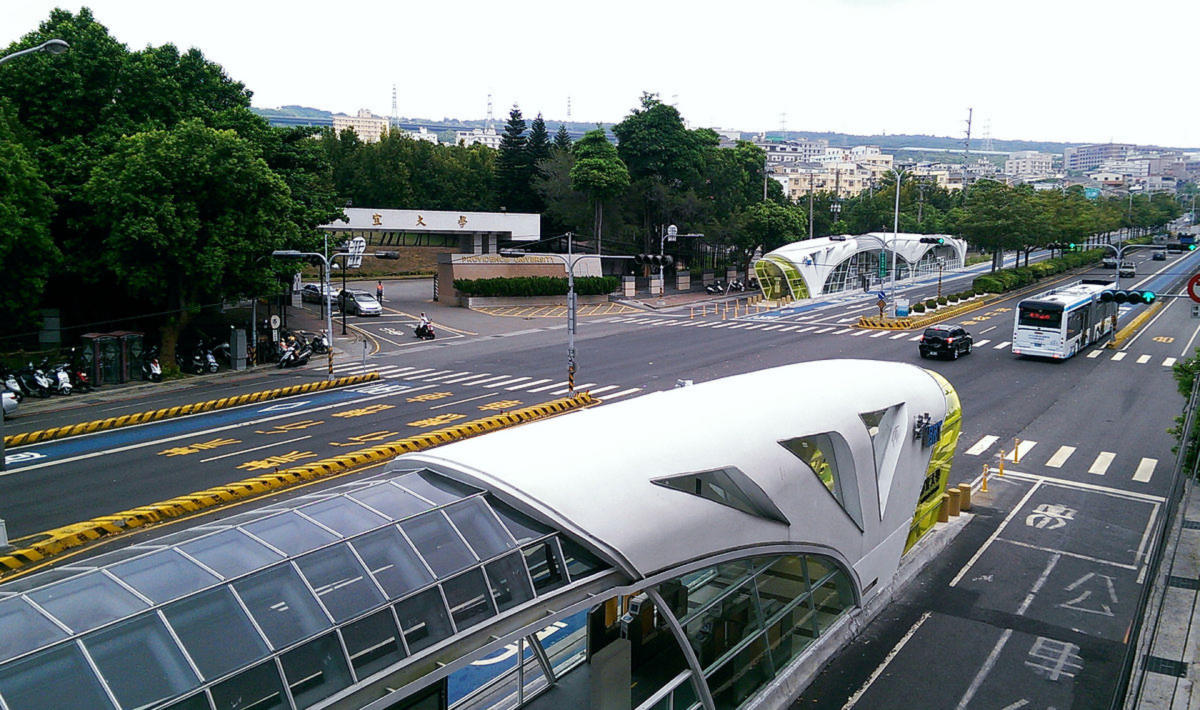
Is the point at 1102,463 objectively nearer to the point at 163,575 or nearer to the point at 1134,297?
the point at 1134,297

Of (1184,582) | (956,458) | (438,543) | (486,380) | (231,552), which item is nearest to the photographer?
(231,552)

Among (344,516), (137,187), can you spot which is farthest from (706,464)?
(137,187)

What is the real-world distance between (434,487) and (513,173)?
2967 inches

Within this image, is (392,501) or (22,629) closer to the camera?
(22,629)

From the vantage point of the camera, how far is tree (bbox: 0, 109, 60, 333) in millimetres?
29141

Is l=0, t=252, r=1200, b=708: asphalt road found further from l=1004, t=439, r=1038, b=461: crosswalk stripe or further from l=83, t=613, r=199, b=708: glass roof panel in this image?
l=83, t=613, r=199, b=708: glass roof panel

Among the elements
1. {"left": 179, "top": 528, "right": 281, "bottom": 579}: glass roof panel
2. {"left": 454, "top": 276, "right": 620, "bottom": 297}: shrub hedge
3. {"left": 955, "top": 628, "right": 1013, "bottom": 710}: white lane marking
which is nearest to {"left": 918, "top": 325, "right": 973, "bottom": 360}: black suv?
{"left": 454, "top": 276, "right": 620, "bottom": 297}: shrub hedge

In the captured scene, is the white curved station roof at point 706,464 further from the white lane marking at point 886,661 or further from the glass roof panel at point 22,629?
the glass roof panel at point 22,629

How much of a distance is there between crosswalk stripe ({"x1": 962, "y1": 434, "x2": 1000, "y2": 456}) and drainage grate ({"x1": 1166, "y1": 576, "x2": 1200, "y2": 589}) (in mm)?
9236

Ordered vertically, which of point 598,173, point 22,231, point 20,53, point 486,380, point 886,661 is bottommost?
point 486,380

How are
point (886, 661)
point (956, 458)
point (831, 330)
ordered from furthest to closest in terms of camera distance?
point (831, 330) < point (956, 458) < point (886, 661)

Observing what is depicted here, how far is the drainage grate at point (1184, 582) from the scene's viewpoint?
1538 cm

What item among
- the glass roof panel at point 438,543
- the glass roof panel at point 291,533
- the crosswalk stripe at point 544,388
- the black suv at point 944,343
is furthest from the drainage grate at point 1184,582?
the black suv at point 944,343

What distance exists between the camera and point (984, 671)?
1262 centimetres
